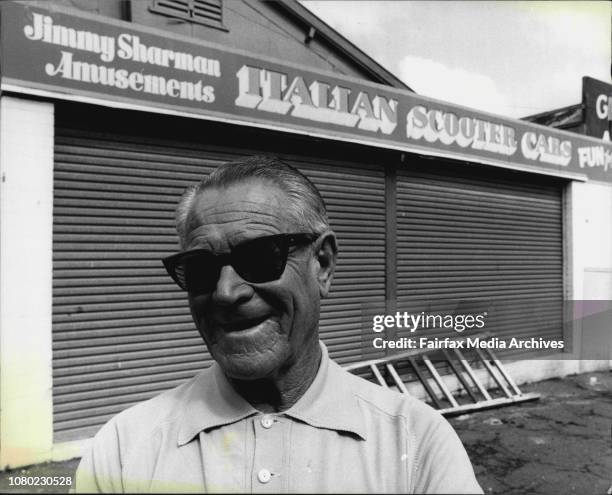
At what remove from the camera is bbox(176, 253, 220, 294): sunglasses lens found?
1179 millimetres

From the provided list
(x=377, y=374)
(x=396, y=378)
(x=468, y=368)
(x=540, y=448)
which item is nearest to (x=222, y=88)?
(x=377, y=374)

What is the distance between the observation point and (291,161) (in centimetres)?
590

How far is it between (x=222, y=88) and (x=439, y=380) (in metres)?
4.14

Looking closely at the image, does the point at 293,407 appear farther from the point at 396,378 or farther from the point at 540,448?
the point at 396,378

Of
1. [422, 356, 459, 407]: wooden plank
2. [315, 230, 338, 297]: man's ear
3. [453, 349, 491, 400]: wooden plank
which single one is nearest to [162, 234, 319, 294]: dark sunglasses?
[315, 230, 338, 297]: man's ear

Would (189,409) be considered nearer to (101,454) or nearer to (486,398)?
(101,454)

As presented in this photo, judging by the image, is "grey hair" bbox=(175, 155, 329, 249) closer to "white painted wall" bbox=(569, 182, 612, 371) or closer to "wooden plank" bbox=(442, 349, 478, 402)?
"wooden plank" bbox=(442, 349, 478, 402)

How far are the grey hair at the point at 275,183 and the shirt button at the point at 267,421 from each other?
452mm

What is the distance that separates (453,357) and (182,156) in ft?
14.5

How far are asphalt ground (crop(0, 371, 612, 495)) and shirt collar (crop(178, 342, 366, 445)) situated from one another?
2278mm

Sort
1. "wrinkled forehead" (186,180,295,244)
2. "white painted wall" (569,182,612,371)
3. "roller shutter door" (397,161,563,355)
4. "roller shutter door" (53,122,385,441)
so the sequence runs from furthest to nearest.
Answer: "white painted wall" (569,182,612,371), "roller shutter door" (397,161,563,355), "roller shutter door" (53,122,385,441), "wrinkled forehead" (186,180,295,244)

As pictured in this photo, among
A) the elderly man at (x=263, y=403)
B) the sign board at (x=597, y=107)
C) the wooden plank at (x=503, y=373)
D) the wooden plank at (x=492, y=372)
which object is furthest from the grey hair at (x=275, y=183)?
the sign board at (x=597, y=107)

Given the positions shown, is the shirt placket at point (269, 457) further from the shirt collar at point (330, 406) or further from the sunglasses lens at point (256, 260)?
the sunglasses lens at point (256, 260)

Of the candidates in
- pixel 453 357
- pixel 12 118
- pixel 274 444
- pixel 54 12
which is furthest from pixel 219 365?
pixel 453 357
